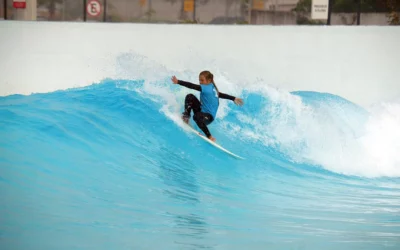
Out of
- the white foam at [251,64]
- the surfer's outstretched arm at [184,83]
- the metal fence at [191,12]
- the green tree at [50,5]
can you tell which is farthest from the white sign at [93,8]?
the surfer's outstretched arm at [184,83]

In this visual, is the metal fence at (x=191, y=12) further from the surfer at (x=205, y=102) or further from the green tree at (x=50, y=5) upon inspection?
the surfer at (x=205, y=102)

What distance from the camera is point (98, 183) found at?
5.64m

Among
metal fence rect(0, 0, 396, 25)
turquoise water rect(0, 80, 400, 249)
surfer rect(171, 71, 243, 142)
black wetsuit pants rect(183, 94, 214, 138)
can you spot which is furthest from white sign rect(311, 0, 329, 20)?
black wetsuit pants rect(183, 94, 214, 138)

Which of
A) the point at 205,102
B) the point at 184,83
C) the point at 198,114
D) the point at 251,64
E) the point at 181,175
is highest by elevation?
the point at 251,64

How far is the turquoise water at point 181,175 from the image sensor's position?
15.3ft

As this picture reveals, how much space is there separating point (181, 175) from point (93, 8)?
247cm

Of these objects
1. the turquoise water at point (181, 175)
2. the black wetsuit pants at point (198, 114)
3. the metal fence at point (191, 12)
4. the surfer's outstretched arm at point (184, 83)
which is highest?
the metal fence at point (191, 12)

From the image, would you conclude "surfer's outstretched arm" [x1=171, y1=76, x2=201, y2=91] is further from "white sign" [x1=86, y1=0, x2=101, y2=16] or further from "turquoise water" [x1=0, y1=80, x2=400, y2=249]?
"white sign" [x1=86, y1=0, x2=101, y2=16]

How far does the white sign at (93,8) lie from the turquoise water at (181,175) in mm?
854

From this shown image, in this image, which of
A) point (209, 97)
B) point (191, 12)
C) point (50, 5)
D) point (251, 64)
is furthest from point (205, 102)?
point (50, 5)

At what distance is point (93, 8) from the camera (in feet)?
25.0

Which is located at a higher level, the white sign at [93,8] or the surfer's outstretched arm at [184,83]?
the white sign at [93,8]

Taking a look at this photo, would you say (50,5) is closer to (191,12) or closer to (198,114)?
(191,12)

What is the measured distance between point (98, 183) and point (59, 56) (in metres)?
2.33
